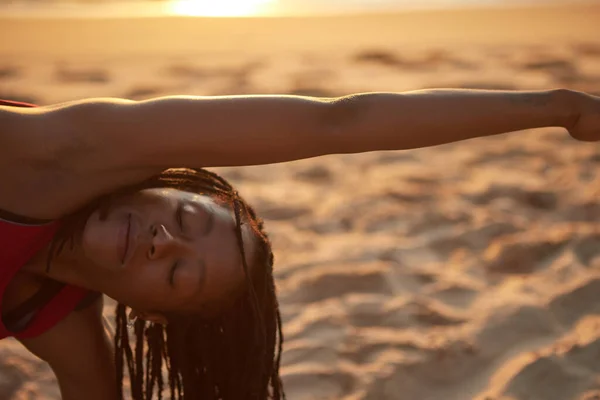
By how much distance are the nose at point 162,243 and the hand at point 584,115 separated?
908mm

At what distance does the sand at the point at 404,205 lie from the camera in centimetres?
293

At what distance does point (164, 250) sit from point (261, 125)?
1.16 feet

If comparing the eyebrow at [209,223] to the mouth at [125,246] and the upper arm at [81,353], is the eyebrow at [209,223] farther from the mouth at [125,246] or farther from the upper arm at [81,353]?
the upper arm at [81,353]

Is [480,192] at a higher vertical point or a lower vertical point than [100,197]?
higher

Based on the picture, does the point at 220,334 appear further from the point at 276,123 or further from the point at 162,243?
the point at 276,123

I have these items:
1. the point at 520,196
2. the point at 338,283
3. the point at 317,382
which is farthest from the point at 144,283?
the point at 520,196

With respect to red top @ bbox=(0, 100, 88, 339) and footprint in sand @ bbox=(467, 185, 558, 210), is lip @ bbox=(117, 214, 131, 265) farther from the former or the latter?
footprint in sand @ bbox=(467, 185, 558, 210)

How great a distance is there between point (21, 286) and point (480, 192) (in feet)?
7.68

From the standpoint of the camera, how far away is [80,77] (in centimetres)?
556

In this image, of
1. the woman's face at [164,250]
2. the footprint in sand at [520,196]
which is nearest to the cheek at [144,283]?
the woman's face at [164,250]

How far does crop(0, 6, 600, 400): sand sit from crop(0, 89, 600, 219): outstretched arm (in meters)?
1.09

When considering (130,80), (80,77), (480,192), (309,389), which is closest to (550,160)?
(480,192)

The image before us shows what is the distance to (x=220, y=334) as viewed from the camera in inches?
88.6

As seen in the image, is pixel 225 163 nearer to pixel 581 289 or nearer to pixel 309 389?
pixel 309 389
